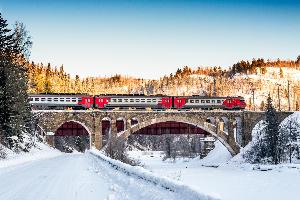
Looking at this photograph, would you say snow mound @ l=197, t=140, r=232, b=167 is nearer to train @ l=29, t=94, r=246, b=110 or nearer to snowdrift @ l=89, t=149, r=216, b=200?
train @ l=29, t=94, r=246, b=110

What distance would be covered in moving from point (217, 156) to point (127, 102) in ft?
75.5

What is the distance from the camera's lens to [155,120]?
231 ft

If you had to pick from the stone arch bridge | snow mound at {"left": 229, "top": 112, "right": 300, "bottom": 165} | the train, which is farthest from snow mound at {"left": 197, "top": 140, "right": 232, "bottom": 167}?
the train

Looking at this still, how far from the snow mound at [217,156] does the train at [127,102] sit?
995cm

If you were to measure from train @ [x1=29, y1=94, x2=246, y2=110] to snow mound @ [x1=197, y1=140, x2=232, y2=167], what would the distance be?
9.95 meters

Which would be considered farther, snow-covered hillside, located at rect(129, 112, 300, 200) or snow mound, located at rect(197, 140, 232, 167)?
snow mound, located at rect(197, 140, 232, 167)

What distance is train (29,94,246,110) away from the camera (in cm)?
6450

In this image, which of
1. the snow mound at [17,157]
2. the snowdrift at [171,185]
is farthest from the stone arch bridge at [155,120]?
the snowdrift at [171,185]

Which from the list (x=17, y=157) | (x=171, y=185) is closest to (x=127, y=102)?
(x=17, y=157)

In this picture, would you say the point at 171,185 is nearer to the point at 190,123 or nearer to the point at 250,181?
the point at 250,181

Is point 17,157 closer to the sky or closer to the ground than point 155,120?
closer to the ground

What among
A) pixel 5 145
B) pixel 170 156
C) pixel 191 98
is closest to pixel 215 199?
pixel 5 145

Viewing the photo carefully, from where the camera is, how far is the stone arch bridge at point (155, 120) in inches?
2581

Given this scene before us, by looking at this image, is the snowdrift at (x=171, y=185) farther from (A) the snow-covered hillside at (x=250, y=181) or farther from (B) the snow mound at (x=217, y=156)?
(B) the snow mound at (x=217, y=156)
